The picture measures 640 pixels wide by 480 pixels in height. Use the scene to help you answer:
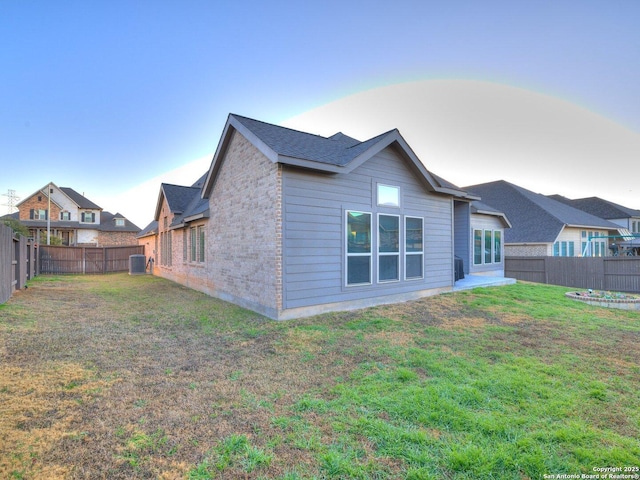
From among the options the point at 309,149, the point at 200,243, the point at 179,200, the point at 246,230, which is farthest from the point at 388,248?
the point at 179,200

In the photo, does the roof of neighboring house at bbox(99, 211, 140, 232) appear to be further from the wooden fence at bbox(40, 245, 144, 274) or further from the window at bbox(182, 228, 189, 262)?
the window at bbox(182, 228, 189, 262)

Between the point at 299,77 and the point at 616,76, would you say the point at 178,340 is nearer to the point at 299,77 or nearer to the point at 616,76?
the point at 299,77

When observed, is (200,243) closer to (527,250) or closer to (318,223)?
(318,223)

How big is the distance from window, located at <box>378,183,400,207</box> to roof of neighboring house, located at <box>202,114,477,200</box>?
104 cm

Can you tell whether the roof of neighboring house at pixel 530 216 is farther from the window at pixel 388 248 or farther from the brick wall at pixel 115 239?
the brick wall at pixel 115 239

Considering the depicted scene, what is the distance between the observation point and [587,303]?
934cm

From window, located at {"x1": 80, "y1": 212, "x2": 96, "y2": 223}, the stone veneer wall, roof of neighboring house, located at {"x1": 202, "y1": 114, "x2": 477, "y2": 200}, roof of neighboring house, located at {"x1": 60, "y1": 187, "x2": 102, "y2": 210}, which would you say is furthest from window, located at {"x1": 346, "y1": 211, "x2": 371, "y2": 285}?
window, located at {"x1": 80, "y1": 212, "x2": 96, "y2": 223}

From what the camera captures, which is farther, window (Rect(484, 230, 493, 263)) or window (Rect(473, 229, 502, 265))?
window (Rect(484, 230, 493, 263))

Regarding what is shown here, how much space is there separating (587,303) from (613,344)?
17.0 feet

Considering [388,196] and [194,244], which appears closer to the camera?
[388,196]

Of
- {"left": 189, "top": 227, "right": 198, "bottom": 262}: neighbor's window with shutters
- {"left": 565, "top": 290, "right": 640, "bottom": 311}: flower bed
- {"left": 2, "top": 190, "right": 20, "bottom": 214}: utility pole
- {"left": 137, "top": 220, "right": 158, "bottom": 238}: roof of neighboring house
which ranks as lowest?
{"left": 565, "top": 290, "right": 640, "bottom": 311}: flower bed

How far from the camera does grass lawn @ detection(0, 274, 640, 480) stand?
229cm

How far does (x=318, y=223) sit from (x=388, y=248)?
263 cm

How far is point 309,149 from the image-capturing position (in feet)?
25.2
